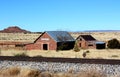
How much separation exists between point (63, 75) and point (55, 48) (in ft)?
135

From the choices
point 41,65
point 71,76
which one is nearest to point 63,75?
point 71,76

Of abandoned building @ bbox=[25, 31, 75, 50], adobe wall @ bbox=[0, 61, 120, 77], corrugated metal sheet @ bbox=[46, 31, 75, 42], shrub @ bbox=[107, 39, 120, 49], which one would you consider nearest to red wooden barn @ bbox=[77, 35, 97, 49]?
corrugated metal sheet @ bbox=[46, 31, 75, 42]

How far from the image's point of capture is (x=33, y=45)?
208 feet

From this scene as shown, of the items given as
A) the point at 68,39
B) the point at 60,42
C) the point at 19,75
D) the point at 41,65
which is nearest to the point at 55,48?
the point at 60,42

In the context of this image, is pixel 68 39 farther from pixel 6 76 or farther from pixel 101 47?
pixel 6 76

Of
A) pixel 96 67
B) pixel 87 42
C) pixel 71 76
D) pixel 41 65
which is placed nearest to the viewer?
pixel 71 76

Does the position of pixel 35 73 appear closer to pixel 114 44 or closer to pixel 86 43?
pixel 114 44

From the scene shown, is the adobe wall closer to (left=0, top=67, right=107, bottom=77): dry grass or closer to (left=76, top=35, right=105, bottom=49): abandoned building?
(left=0, top=67, right=107, bottom=77): dry grass

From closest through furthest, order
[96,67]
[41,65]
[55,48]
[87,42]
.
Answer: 1. [96,67]
2. [41,65]
3. [55,48]
4. [87,42]

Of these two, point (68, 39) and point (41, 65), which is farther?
point (68, 39)

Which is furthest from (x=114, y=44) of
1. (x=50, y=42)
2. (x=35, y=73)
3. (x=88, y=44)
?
(x=35, y=73)

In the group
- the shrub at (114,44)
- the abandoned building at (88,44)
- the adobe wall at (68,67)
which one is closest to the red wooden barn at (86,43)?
the abandoned building at (88,44)

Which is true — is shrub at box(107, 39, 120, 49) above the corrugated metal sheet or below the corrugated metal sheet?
below

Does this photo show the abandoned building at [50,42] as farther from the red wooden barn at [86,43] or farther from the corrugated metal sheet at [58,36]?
the red wooden barn at [86,43]
